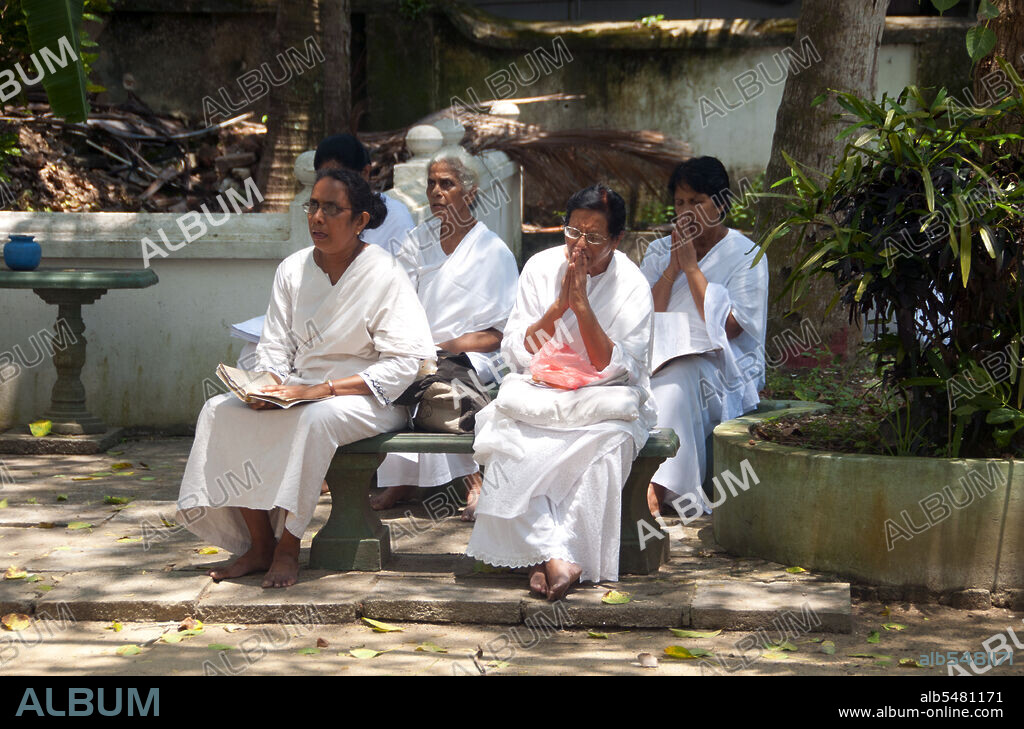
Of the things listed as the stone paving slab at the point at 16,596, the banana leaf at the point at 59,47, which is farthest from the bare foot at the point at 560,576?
the banana leaf at the point at 59,47

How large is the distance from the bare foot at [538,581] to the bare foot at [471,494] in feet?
3.94

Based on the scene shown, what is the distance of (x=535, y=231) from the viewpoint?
10.3 meters

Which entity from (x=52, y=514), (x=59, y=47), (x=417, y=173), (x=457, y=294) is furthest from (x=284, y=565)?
(x=59, y=47)

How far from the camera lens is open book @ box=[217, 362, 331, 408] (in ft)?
16.1

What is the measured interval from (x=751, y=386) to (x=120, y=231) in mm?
4028

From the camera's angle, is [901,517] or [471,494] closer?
[901,517]

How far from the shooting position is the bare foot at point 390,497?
20.5 feet

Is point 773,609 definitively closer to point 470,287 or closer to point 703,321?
point 703,321

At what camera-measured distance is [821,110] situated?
23.8 feet

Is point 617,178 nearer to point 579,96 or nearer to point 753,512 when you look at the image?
point 579,96

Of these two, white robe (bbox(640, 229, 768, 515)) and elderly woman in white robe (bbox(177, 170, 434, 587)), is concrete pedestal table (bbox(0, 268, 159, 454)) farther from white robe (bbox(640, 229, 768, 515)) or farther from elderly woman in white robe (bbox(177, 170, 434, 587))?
white robe (bbox(640, 229, 768, 515))

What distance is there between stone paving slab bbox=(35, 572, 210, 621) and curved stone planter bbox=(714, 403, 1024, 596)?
2353 mm

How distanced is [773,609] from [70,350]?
4752 millimetres

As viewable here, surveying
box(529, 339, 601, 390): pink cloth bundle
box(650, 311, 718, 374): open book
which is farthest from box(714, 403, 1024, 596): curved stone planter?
box(650, 311, 718, 374): open book
